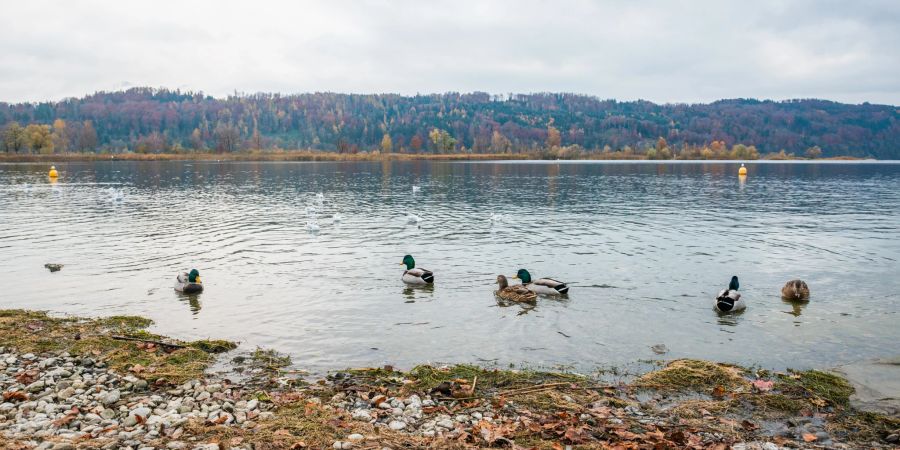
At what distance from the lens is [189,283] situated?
63.3 feet

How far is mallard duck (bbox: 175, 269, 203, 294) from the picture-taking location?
19219 mm

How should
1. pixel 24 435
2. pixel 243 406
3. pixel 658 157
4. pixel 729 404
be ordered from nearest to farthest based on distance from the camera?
pixel 24 435 → pixel 243 406 → pixel 729 404 → pixel 658 157

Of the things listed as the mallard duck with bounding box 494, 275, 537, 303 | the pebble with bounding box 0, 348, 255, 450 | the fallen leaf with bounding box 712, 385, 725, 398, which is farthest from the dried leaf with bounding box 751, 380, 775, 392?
the pebble with bounding box 0, 348, 255, 450

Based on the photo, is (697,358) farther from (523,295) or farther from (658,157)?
(658,157)

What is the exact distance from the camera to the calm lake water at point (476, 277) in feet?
47.7

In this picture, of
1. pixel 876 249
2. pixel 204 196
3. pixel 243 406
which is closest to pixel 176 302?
pixel 243 406

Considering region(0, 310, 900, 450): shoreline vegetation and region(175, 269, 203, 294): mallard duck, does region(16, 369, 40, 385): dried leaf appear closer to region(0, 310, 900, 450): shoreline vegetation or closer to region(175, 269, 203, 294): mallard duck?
region(0, 310, 900, 450): shoreline vegetation

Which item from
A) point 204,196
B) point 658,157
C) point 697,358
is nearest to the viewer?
point 697,358

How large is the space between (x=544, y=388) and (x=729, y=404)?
10.7 ft

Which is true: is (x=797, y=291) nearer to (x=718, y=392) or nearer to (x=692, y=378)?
(x=692, y=378)

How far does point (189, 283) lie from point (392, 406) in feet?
39.3

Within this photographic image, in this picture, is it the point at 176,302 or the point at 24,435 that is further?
the point at 176,302

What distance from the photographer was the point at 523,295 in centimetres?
1834

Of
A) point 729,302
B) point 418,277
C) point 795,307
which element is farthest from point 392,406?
point 795,307
